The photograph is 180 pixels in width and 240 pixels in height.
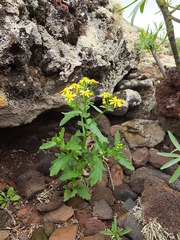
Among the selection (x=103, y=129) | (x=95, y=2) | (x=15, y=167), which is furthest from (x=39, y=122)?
(x=95, y=2)

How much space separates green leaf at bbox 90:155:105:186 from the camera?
6.62 feet

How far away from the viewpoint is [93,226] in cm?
211

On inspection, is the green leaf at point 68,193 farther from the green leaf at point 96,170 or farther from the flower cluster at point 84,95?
the flower cluster at point 84,95

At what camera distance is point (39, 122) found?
311cm

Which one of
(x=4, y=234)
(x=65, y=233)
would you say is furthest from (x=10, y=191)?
(x=65, y=233)

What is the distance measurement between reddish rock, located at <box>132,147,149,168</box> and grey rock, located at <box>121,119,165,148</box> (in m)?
0.11

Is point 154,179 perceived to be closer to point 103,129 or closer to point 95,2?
point 103,129

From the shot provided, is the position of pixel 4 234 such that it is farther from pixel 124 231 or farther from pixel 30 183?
pixel 124 231

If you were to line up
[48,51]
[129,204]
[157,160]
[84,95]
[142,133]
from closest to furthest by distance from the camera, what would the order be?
[84,95]
[129,204]
[48,51]
[157,160]
[142,133]

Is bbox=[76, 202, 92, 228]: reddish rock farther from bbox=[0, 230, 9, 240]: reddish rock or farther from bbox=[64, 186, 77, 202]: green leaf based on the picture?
bbox=[0, 230, 9, 240]: reddish rock

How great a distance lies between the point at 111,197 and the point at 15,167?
4.01 feet

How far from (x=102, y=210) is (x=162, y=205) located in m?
0.62

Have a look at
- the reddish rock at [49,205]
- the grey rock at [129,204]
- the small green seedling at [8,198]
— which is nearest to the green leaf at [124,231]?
the grey rock at [129,204]

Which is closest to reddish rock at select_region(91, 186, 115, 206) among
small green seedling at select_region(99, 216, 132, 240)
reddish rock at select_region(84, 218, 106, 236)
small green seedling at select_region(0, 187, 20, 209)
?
reddish rock at select_region(84, 218, 106, 236)
